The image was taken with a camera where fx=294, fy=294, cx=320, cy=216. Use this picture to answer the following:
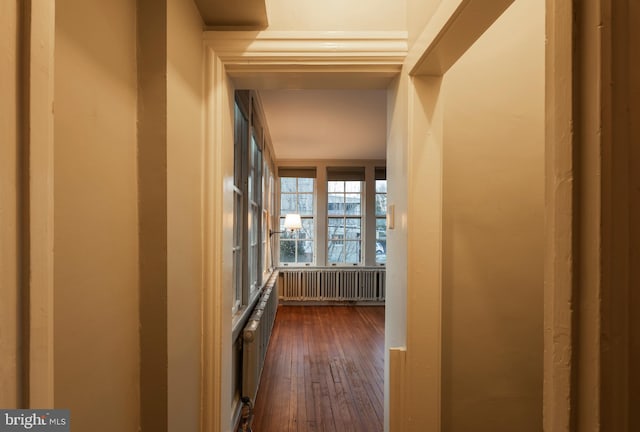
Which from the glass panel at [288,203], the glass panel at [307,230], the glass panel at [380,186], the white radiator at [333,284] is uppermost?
the glass panel at [380,186]

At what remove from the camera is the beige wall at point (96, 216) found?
65 centimetres

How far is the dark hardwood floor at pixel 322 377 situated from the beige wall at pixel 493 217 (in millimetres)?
1256

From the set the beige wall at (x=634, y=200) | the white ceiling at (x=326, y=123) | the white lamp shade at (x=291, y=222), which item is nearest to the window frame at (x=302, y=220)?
the white ceiling at (x=326, y=123)

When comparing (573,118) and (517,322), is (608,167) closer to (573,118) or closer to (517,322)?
(573,118)

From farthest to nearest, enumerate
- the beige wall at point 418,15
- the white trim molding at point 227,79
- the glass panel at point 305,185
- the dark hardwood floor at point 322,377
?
1. the glass panel at point 305,185
2. the dark hardwood floor at point 322,377
3. the white trim molding at point 227,79
4. the beige wall at point 418,15

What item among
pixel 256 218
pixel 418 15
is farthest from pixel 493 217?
pixel 256 218

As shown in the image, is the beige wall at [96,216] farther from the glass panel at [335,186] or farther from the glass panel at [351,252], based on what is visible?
the glass panel at [351,252]

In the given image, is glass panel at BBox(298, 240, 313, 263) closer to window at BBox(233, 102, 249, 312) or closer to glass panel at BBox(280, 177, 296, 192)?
glass panel at BBox(280, 177, 296, 192)

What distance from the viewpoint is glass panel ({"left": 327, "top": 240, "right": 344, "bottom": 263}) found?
629 cm

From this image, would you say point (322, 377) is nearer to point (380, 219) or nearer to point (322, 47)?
point (322, 47)

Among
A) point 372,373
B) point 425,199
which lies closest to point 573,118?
point 425,199

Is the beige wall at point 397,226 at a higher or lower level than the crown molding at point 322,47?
lower

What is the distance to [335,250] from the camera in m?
6.30

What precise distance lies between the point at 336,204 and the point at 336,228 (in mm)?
514
